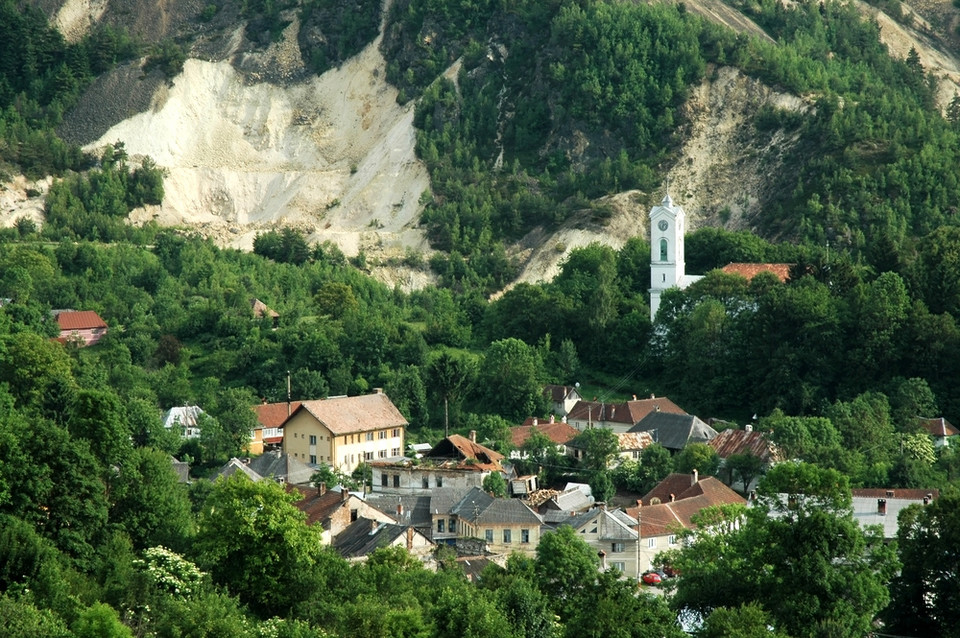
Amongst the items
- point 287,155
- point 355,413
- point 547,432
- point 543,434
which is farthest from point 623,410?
point 287,155

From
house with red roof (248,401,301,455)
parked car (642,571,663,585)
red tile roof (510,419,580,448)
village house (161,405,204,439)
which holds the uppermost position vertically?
parked car (642,571,663,585)

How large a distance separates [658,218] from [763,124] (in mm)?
24551

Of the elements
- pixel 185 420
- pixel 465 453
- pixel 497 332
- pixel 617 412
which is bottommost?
pixel 185 420

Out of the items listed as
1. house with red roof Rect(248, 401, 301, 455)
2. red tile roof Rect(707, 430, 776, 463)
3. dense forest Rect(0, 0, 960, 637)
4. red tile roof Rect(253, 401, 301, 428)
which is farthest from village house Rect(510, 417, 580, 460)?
red tile roof Rect(253, 401, 301, 428)

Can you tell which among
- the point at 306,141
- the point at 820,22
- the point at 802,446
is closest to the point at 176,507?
the point at 802,446

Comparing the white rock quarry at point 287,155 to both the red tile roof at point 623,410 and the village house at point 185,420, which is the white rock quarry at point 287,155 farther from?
the village house at point 185,420

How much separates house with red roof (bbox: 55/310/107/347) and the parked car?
127 feet

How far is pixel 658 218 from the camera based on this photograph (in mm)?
87812

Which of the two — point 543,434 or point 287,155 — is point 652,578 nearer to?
point 543,434

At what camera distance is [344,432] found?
70.7 meters

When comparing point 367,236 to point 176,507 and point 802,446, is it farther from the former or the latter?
point 176,507

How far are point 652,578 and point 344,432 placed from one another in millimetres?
20462

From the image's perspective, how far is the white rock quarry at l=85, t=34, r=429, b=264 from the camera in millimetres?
115062

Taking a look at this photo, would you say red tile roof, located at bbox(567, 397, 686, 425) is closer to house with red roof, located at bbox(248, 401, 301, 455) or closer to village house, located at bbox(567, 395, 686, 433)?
village house, located at bbox(567, 395, 686, 433)
